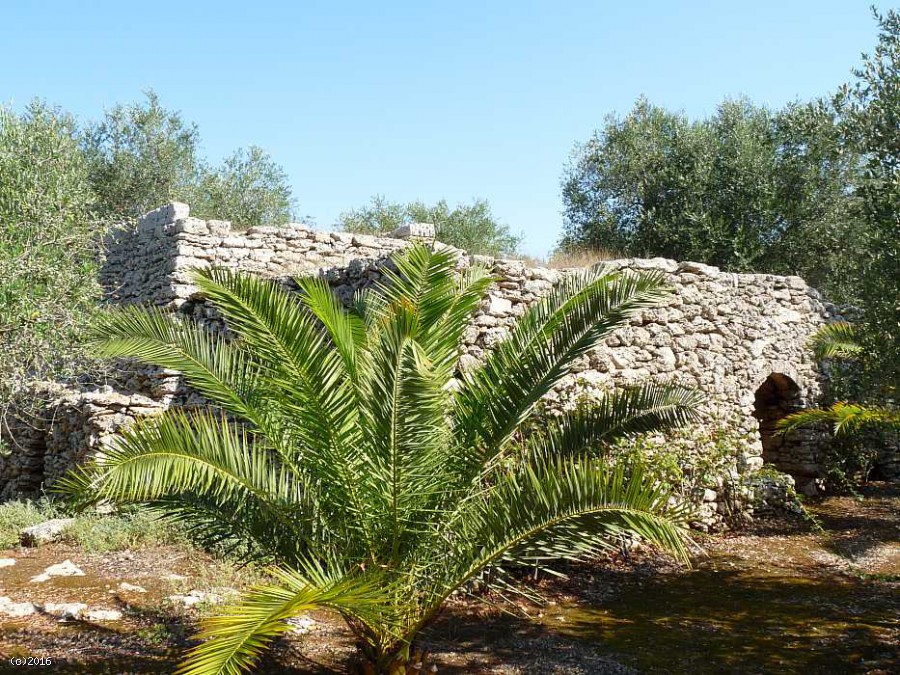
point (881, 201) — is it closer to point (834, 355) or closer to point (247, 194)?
point (834, 355)

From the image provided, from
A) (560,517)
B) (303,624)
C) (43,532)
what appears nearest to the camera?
(560,517)

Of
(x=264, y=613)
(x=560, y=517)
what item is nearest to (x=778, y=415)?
(x=560, y=517)

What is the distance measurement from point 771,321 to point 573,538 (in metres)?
7.49

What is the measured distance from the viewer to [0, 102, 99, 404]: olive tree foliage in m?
5.77

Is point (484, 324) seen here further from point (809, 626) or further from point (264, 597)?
point (264, 597)

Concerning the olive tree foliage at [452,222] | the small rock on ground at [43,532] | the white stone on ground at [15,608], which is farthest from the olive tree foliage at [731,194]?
the white stone on ground at [15,608]

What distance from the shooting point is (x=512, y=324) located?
24.0ft

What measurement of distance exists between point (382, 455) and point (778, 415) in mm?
8825

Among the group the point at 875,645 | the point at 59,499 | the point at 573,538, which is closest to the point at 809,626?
the point at 875,645

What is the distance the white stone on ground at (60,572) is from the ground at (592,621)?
2.8 inches

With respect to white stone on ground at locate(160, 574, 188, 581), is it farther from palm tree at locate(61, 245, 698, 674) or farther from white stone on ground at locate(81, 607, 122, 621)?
palm tree at locate(61, 245, 698, 674)

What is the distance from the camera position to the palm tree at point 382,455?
3678 millimetres

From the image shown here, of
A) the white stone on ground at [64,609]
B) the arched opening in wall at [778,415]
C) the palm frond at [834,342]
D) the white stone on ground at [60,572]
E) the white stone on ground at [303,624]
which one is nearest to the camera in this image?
the white stone on ground at [64,609]

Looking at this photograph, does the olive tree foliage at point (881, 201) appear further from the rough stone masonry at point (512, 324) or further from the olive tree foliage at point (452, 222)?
the olive tree foliage at point (452, 222)
